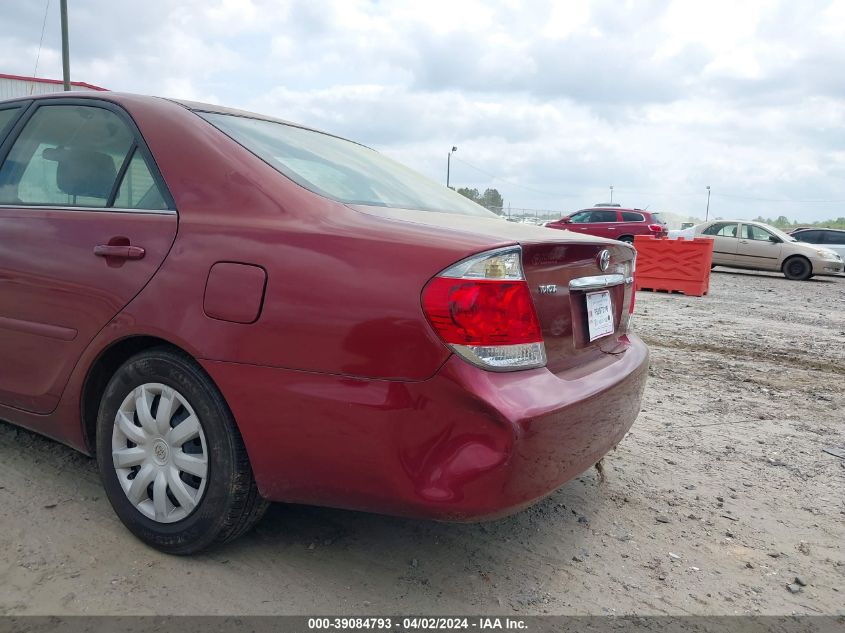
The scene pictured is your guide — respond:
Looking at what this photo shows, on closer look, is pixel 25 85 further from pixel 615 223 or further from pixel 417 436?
pixel 417 436

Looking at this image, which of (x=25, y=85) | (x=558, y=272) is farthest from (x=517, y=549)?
(x=25, y=85)

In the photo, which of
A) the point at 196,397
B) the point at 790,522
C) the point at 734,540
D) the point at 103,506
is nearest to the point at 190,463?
the point at 196,397

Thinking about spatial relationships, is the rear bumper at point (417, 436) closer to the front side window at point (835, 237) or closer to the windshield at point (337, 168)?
the windshield at point (337, 168)

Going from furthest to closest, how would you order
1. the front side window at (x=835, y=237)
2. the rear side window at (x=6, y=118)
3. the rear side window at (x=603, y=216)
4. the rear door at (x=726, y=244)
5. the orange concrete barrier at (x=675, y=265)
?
the rear side window at (x=603, y=216), the front side window at (x=835, y=237), the rear door at (x=726, y=244), the orange concrete barrier at (x=675, y=265), the rear side window at (x=6, y=118)

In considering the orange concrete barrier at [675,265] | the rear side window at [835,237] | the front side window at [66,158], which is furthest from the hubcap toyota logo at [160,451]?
the rear side window at [835,237]

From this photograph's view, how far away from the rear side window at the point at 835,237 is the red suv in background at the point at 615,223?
A: 14.9 ft

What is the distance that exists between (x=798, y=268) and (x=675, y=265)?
21.3 feet

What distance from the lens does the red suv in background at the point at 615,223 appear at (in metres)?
19.8

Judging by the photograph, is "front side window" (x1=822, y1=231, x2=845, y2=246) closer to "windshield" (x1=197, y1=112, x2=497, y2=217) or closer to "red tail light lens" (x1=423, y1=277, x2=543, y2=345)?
"windshield" (x1=197, y1=112, x2=497, y2=217)

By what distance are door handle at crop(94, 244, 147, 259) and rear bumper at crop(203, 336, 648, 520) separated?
0.53m

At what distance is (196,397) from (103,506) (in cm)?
88

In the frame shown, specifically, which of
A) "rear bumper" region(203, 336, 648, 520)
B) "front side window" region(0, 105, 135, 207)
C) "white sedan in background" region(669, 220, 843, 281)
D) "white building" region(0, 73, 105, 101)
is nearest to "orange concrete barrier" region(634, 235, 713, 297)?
"white sedan in background" region(669, 220, 843, 281)

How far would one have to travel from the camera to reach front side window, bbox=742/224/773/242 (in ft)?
56.0

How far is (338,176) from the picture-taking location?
2609 mm
